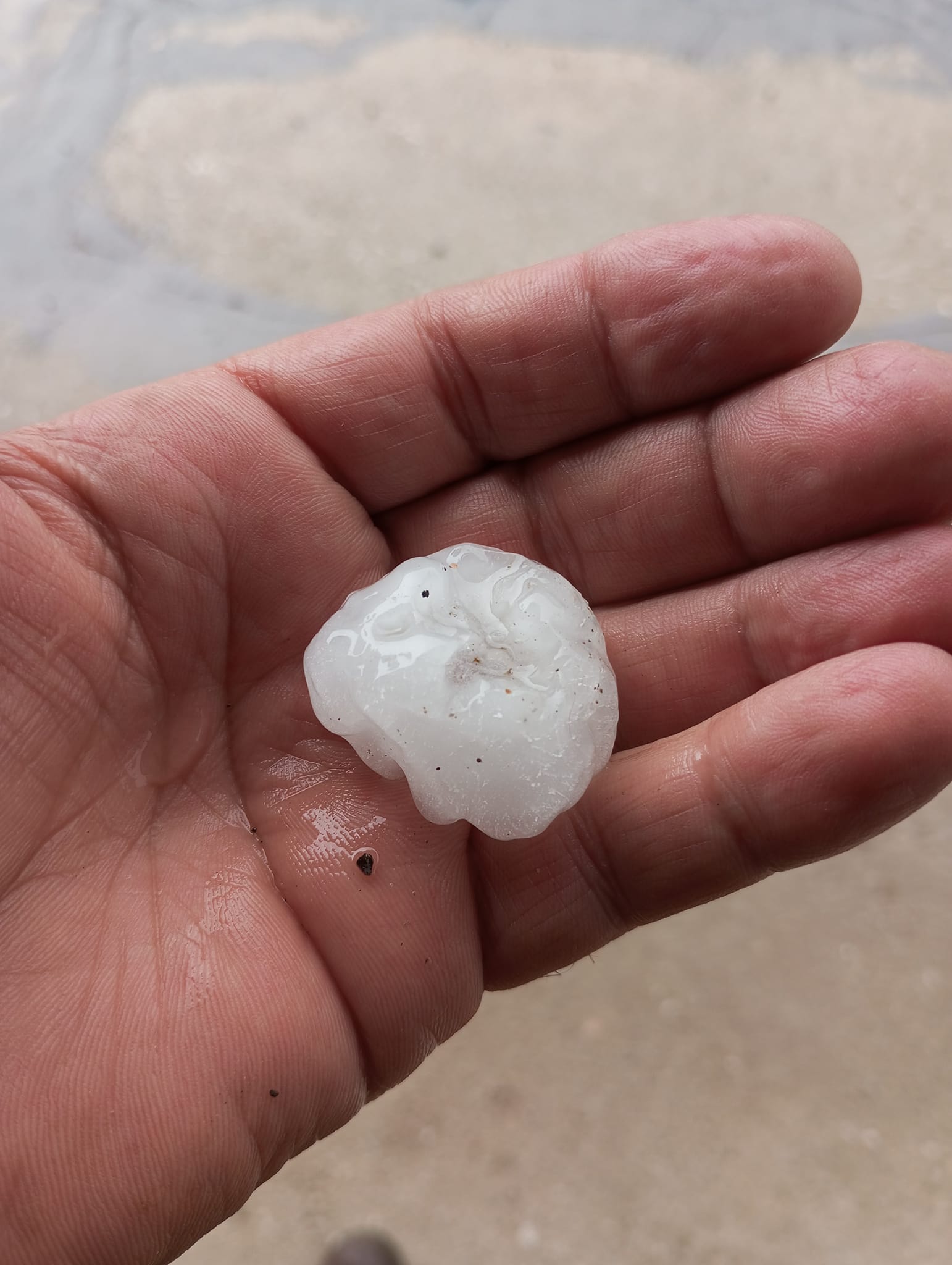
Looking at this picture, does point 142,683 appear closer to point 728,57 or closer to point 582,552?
point 582,552

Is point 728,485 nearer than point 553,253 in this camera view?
Yes

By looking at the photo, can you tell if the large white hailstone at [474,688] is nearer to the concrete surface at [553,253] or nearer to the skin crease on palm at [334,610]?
the skin crease on palm at [334,610]

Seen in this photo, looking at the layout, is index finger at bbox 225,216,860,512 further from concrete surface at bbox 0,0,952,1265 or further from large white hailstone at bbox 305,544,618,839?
concrete surface at bbox 0,0,952,1265

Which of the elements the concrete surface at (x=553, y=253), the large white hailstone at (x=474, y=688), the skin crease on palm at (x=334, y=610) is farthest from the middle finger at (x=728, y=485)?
the concrete surface at (x=553, y=253)

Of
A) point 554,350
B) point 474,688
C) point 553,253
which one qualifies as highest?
point 554,350

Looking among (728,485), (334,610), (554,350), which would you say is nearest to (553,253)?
(554,350)

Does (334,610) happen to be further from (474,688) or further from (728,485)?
(728,485)
